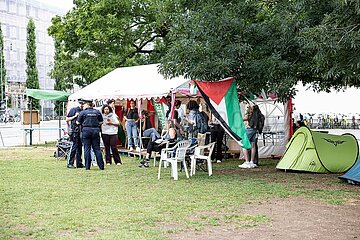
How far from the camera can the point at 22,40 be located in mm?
63406

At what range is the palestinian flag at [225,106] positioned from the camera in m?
10.8

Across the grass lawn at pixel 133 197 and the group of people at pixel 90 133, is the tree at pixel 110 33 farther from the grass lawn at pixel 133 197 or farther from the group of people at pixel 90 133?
the grass lawn at pixel 133 197

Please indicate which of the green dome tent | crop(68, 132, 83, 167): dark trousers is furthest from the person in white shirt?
the green dome tent

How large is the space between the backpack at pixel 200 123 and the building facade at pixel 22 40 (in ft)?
161

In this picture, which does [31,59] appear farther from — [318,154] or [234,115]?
[318,154]

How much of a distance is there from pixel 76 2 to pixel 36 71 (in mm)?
39513

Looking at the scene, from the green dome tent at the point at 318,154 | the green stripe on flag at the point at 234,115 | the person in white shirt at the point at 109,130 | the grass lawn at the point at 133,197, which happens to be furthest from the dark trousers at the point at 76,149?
the green dome tent at the point at 318,154

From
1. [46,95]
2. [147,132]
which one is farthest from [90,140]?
[46,95]

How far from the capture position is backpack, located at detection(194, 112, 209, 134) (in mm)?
12906

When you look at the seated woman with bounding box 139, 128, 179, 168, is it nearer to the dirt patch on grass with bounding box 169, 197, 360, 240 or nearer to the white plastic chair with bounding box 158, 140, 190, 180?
the white plastic chair with bounding box 158, 140, 190, 180

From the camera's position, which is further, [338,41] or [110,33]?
[110,33]

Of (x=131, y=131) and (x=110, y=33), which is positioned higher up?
(x=110, y=33)

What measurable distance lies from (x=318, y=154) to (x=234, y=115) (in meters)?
2.18

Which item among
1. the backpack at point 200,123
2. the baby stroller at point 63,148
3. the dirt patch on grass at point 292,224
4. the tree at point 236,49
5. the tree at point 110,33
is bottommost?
the dirt patch on grass at point 292,224
